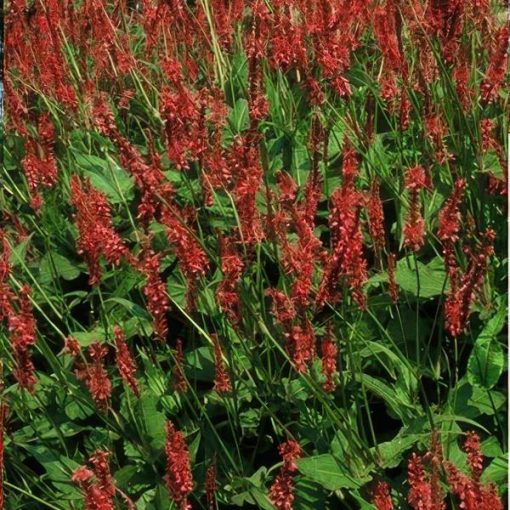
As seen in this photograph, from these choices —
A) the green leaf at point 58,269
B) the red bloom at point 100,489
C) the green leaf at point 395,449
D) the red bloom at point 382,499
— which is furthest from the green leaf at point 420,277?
the green leaf at point 58,269

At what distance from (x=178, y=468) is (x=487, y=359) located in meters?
0.42

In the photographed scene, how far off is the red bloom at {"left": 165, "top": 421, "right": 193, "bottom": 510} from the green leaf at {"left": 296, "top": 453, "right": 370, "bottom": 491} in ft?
0.48

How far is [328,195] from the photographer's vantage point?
1543mm

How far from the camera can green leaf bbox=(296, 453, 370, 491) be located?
1312mm

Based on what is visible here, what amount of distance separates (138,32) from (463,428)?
1.15m

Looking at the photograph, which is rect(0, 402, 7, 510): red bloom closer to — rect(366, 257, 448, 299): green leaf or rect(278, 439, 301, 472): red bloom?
rect(278, 439, 301, 472): red bloom

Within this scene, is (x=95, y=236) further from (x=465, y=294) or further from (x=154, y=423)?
(x=465, y=294)

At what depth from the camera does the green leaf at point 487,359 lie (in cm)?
133

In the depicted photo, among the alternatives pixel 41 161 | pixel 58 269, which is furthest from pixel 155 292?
pixel 41 161

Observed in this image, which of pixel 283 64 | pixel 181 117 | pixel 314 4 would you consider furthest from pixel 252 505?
pixel 314 4

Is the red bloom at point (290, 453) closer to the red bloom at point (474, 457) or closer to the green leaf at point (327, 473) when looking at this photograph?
the green leaf at point (327, 473)

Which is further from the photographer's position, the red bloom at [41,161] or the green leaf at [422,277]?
the red bloom at [41,161]

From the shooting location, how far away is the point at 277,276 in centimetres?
166

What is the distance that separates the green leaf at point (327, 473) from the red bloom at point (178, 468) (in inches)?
5.8
